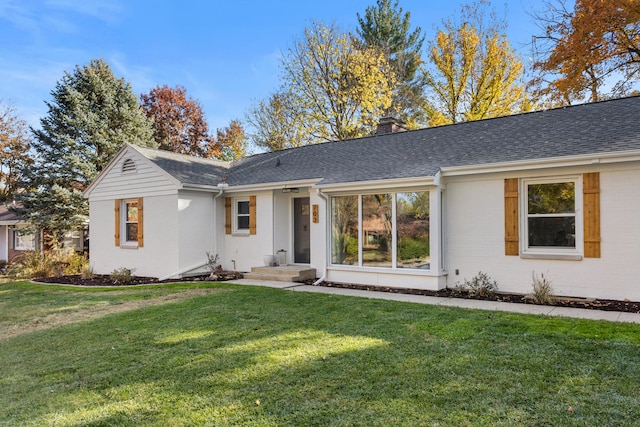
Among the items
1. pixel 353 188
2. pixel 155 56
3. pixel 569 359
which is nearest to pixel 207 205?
pixel 353 188

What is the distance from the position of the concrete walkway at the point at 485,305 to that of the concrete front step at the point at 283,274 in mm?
601

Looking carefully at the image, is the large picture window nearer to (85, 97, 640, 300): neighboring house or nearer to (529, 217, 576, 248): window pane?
(85, 97, 640, 300): neighboring house

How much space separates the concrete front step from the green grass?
3525mm

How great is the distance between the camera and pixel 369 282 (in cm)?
996

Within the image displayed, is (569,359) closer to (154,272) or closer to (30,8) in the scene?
(154,272)

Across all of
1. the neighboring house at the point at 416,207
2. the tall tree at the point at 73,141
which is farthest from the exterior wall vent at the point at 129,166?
the tall tree at the point at 73,141

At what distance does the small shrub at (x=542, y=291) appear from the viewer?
7.41 meters

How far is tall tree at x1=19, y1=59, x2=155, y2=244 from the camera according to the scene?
18359mm

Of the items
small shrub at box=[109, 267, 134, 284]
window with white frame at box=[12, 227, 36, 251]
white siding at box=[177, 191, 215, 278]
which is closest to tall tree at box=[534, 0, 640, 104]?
white siding at box=[177, 191, 215, 278]

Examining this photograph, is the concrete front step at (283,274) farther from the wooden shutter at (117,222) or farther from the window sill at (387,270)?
the wooden shutter at (117,222)

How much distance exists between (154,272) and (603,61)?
18752mm

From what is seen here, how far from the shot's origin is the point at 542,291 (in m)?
7.50

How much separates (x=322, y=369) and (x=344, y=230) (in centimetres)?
A: 645

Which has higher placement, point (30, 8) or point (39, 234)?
point (30, 8)
